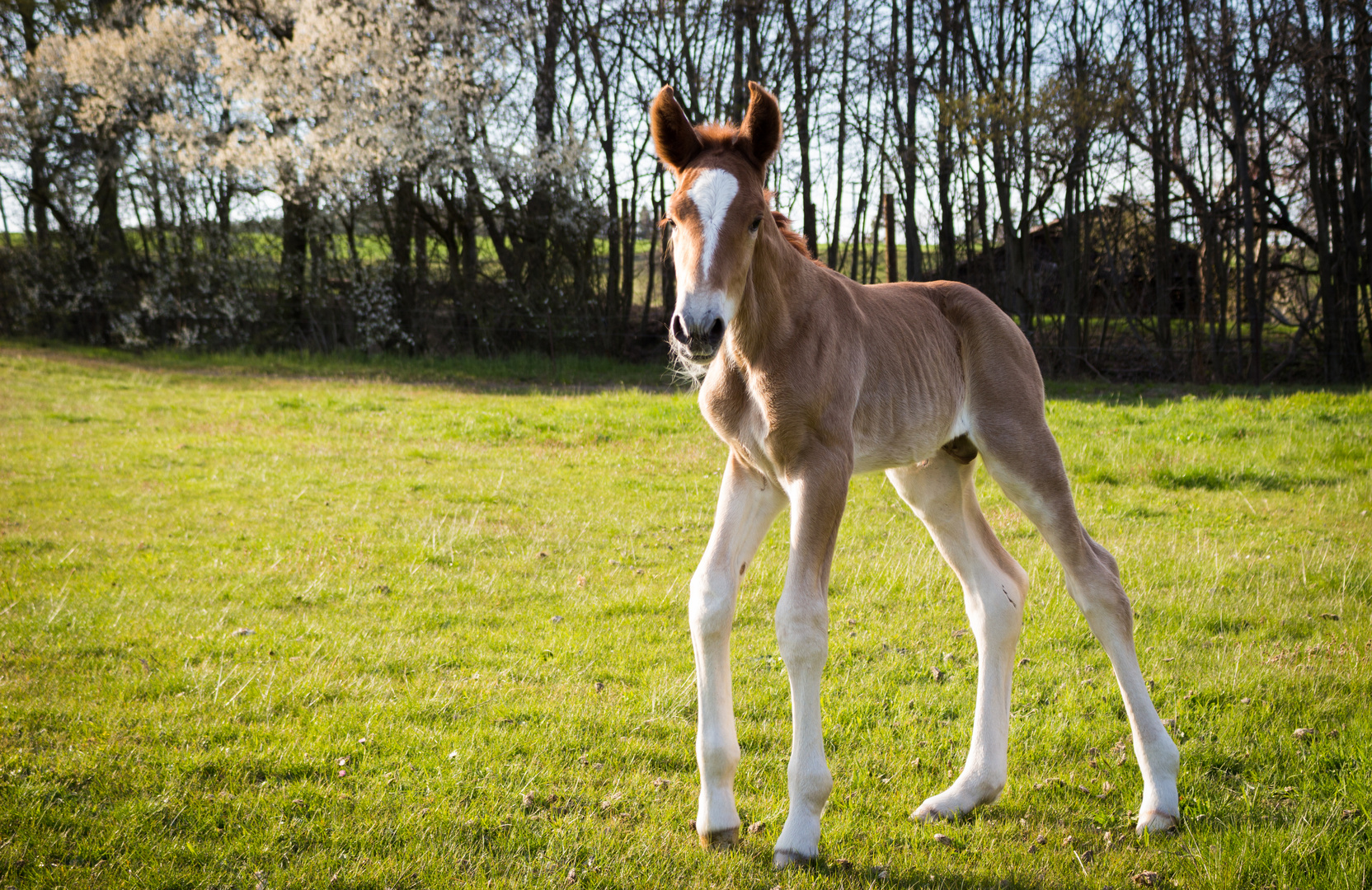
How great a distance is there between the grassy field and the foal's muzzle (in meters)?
1.66

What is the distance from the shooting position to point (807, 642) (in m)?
2.87

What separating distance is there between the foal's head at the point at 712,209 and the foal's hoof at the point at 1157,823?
226 cm

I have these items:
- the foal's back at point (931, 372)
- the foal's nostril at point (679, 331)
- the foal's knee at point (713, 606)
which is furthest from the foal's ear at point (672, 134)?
the foal's knee at point (713, 606)

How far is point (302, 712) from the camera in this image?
3.98 m

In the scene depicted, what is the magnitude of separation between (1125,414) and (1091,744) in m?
8.72

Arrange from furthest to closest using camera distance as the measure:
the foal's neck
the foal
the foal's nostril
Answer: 1. the foal's neck
2. the foal
3. the foal's nostril

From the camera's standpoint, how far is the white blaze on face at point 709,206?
2.64 metres

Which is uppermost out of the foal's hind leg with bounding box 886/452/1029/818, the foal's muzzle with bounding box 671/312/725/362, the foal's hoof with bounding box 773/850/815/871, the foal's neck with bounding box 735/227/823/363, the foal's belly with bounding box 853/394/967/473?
the foal's neck with bounding box 735/227/823/363

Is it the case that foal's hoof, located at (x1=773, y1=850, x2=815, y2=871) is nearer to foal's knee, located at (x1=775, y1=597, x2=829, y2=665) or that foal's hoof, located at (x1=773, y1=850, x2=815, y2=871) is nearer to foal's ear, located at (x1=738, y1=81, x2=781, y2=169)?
foal's knee, located at (x1=775, y1=597, x2=829, y2=665)

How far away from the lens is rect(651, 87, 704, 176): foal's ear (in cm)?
289

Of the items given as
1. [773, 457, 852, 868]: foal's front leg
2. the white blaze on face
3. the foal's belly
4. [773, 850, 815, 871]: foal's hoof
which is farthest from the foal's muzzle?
[773, 850, 815, 871]: foal's hoof

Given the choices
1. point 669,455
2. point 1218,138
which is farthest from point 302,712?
point 1218,138

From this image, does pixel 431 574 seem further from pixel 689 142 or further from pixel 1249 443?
pixel 1249 443

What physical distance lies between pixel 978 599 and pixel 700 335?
1.83 metres
